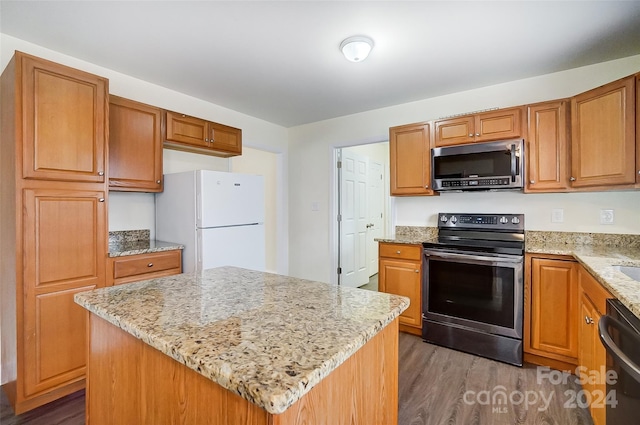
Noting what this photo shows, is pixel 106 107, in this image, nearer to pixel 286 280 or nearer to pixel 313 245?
pixel 286 280

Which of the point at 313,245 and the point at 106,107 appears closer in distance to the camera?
the point at 106,107

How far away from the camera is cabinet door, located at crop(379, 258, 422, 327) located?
272 cm

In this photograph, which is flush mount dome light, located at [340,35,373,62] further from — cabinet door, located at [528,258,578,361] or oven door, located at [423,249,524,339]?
cabinet door, located at [528,258,578,361]

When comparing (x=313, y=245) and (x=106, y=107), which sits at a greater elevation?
(x=106, y=107)

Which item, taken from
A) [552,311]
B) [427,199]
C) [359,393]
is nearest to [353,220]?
[427,199]

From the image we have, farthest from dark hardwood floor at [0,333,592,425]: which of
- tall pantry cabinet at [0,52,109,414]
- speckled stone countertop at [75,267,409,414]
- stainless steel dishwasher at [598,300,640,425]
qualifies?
speckled stone countertop at [75,267,409,414]

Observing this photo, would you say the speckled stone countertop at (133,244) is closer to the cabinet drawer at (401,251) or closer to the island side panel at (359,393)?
the cabinet drawer at (401,251)

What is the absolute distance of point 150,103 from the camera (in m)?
2.81

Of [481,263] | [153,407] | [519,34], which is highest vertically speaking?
[519,34]

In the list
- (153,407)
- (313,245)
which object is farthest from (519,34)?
(313,245)

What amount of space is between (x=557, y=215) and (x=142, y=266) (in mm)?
3450

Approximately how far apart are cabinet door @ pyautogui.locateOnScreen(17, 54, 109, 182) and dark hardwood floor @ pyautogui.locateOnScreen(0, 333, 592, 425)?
1.42 m

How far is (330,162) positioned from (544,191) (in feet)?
7.70

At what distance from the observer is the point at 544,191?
7.89 feet
